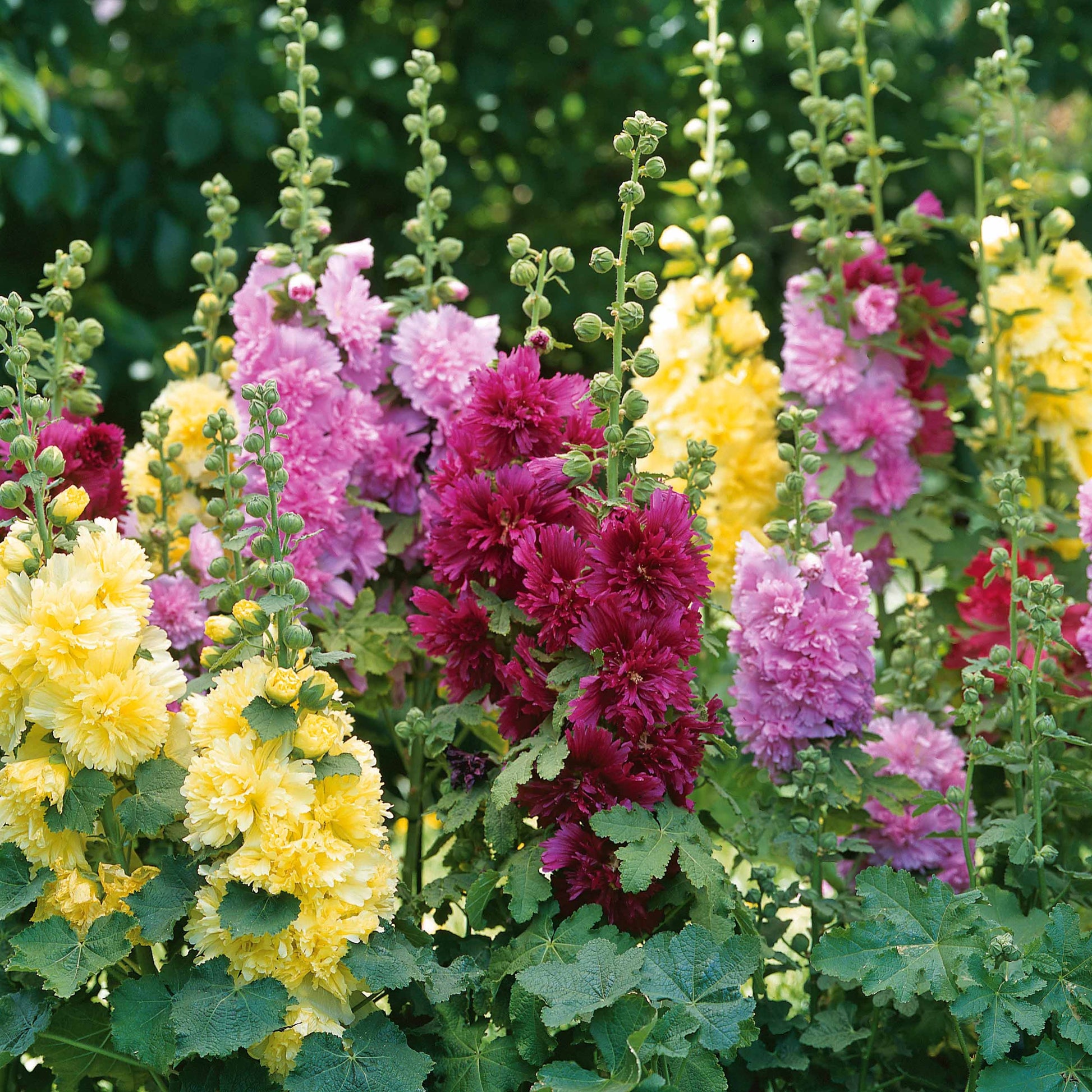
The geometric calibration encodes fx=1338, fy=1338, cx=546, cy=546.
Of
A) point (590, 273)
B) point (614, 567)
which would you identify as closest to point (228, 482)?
point (614, 567)

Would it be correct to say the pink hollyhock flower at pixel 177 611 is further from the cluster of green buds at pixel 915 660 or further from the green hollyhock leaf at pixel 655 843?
the cluster of green buds at pixel 915 660

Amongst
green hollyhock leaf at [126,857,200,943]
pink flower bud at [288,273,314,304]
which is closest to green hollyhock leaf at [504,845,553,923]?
green hollyhock leaf at [126,857,200,943]

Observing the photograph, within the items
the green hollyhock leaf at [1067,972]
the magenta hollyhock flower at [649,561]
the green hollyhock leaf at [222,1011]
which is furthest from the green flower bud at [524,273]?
the green hollyhock leaf at [1067,972]

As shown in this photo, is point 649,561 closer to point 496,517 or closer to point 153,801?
point 496,517

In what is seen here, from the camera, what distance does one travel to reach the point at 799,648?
175 cm

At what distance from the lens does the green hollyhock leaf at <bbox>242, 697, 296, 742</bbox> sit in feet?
4.53

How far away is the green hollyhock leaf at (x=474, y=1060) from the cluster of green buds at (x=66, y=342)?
40.2 inches

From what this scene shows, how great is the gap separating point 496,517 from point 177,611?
57 centimetres

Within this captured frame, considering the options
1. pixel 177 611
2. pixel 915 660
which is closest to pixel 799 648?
pixel 915 660

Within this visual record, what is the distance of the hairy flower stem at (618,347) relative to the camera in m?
1.58

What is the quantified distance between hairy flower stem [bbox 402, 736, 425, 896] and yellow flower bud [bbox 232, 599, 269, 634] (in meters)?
0.53

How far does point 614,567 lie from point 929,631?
0.82m

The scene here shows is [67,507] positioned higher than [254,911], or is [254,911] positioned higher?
[67,507]

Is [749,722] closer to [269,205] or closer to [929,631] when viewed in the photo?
[929,631]
